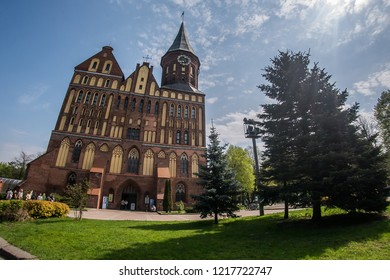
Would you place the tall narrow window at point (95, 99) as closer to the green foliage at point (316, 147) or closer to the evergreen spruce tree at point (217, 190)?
the evergreen spruce tree at point (217, 190)

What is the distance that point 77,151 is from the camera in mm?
25922

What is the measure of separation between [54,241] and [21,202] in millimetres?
7851

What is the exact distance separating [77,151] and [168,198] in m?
12.3

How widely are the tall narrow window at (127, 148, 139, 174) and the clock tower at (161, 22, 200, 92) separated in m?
12.7

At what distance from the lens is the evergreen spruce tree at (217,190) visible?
13.3m

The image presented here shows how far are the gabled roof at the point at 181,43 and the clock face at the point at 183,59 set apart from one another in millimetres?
1388

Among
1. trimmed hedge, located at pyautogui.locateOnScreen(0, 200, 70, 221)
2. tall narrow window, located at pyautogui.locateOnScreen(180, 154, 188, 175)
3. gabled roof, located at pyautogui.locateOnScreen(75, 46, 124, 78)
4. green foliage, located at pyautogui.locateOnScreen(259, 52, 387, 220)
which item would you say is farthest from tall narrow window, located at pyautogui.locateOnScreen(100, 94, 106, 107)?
green foliage, located at pyautogui.locateOnScreen(259, 52, 387, 220)

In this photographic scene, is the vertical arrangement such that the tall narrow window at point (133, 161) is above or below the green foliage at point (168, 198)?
above

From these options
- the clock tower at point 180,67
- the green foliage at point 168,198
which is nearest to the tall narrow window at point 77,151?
the green foliage at point 168,198

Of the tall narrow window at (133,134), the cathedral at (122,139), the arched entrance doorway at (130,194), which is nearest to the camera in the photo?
the cathedral at (122,139)

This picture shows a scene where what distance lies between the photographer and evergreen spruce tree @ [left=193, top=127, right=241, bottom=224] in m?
13.3

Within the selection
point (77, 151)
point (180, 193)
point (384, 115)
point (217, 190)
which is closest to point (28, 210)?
point (217, 190)
